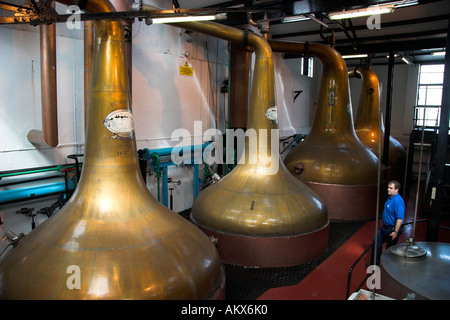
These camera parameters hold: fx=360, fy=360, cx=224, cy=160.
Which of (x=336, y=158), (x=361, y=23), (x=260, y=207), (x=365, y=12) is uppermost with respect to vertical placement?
(x=361, y=23)

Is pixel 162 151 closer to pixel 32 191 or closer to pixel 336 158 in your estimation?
pixel 32 191

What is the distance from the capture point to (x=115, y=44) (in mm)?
3365

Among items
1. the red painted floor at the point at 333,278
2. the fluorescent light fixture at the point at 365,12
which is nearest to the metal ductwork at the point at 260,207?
the red painted floor at the point at 333,278

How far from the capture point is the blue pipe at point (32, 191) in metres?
4.54

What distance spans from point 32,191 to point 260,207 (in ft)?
10.2

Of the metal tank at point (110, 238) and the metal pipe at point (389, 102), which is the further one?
the metal pipe at point (389, 102)

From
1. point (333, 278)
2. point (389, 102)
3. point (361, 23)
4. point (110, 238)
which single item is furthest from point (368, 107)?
point (110, 238)

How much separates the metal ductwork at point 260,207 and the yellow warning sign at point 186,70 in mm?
2014

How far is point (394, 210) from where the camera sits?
471 centimetres

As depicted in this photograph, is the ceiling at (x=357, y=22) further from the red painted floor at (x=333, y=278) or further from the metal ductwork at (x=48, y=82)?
the red painted floor at (x=333, y=278)

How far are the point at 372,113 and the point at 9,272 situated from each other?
9.19 m

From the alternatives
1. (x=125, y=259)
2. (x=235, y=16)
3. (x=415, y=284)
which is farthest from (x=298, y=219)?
(x=235, y=16)

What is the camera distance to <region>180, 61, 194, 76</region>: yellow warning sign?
24.2ft
